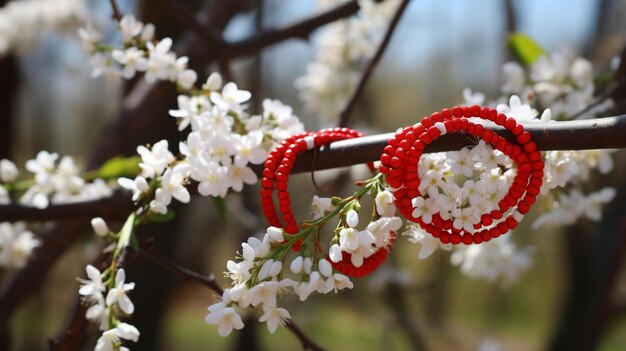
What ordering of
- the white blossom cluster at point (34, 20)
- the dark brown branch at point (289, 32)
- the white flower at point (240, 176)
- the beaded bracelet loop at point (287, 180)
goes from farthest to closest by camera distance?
the white blossom cluster at point (34, 20) → the dark brown branch at point (289, 32) → the white flower at point (240, 176) → the beaded bracelet loop at point (287, 180)

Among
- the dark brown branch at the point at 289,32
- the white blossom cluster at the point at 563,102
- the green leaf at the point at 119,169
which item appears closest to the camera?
the white blossom cluster at the point at 563,102

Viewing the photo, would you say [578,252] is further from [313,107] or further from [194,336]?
[194,336]

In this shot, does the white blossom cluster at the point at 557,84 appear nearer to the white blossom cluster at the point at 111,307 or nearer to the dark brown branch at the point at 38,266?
the white blossom cluster at the point at 111,307

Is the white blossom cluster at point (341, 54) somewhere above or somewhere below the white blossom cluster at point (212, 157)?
below

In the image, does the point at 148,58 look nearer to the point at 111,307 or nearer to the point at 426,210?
the point at 111,307

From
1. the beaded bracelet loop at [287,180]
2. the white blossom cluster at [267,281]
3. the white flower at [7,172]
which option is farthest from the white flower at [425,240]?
the white flower at [7,172]

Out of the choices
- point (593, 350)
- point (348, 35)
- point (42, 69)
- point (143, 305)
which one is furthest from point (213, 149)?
point (42, 69)
